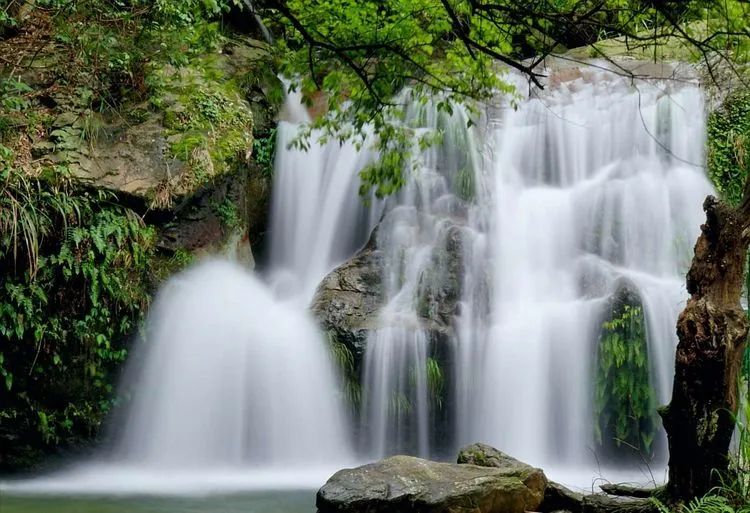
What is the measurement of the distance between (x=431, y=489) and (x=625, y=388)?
443cm

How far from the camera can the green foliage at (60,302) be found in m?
6.62

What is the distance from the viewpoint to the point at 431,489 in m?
4.27

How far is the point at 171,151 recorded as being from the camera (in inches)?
313

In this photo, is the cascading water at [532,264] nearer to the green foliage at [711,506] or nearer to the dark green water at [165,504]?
the dark green water at [165,504]

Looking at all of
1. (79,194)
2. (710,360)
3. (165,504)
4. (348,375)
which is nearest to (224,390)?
(348,375)

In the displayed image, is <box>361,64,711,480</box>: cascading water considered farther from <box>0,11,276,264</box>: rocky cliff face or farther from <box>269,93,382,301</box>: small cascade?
<box>0,11,276,264</box>: rocky cliff face

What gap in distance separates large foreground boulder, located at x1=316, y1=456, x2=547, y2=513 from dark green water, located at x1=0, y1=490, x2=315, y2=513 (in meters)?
1.27

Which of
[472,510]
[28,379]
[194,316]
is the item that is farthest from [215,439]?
[472,510]

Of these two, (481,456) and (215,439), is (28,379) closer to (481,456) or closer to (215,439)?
(215,439)

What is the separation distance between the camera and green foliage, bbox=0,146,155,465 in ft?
21.7

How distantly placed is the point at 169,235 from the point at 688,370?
6.02m

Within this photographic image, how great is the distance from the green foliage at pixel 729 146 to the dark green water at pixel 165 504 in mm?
7740

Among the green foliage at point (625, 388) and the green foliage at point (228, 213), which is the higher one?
the green foliage at point (228, 213)

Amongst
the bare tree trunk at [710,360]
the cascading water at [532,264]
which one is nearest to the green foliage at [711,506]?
the bare tree trunk at [710,360]
